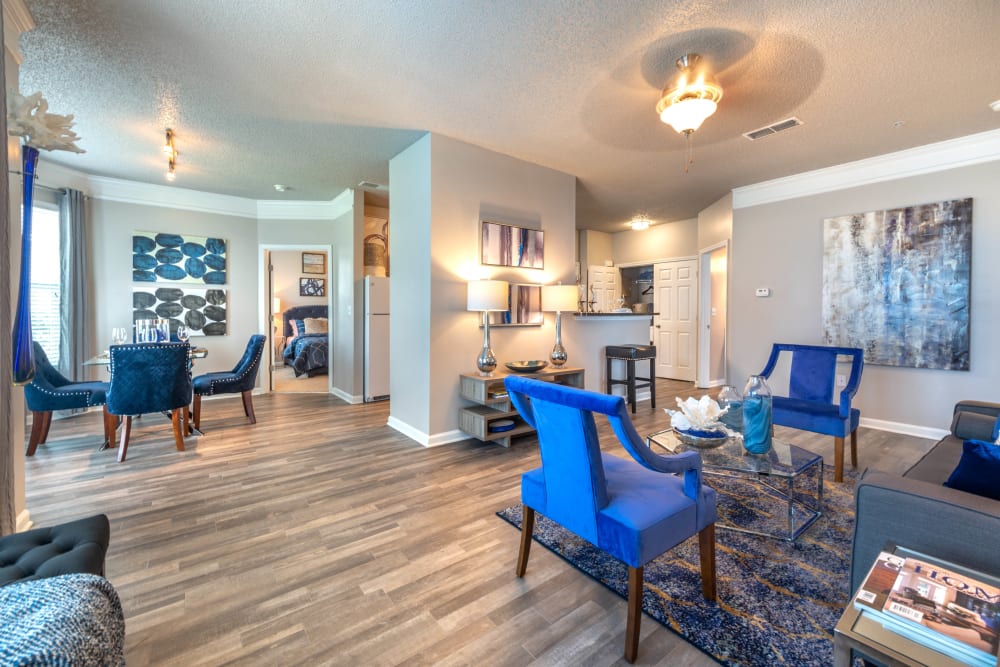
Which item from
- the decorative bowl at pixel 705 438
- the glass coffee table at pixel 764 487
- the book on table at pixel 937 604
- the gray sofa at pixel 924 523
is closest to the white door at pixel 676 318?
the glass coffee table at pixel 764 487

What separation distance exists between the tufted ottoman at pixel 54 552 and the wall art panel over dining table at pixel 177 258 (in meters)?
4.97

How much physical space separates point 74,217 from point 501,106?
16.2 ft

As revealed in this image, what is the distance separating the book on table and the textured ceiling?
7.85ft

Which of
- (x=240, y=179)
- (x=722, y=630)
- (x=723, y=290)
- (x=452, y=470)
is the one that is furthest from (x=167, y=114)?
(x=723, y=290)

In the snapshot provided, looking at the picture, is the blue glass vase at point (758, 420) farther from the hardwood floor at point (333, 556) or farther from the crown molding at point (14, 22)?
the crown molding at point (14, 22)

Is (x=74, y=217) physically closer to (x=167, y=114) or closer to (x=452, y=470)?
(x=167, y=114)

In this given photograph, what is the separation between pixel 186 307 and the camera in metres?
5.36

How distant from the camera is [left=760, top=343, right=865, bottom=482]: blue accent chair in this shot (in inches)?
110

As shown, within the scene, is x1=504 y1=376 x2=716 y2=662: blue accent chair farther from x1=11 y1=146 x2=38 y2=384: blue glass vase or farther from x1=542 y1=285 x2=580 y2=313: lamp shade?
x1=542 y1=285 x2=580 y2=313: lamp shade

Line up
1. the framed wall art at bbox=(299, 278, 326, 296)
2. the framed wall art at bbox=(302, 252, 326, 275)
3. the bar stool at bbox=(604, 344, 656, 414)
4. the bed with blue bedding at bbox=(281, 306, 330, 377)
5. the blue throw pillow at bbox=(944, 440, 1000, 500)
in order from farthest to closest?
the framed wall art at bbox=(299, 278, 326, 296), the framed wall art at bbox=(302, 252, 326, 275), the bed with blue bedding at bbox=(281, 306, 330, 377), the bar stool at bbox=(604, 344, 656, 414), the blue throw pillow at bbox=(944, 440, 1000, 500)

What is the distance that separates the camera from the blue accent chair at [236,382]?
3.93 metres

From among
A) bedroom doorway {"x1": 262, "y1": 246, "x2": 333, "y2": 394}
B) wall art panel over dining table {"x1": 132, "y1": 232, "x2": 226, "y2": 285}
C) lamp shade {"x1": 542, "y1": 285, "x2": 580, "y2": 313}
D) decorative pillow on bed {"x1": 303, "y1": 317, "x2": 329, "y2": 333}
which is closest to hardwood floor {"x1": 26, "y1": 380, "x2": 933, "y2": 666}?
lamp shade {"x1": 542, "y1": 285, "x2": 580, "y2": 313}

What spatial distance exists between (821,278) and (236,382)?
612 centimetres

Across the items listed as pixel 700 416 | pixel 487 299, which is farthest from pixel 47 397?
pixel 700 416
